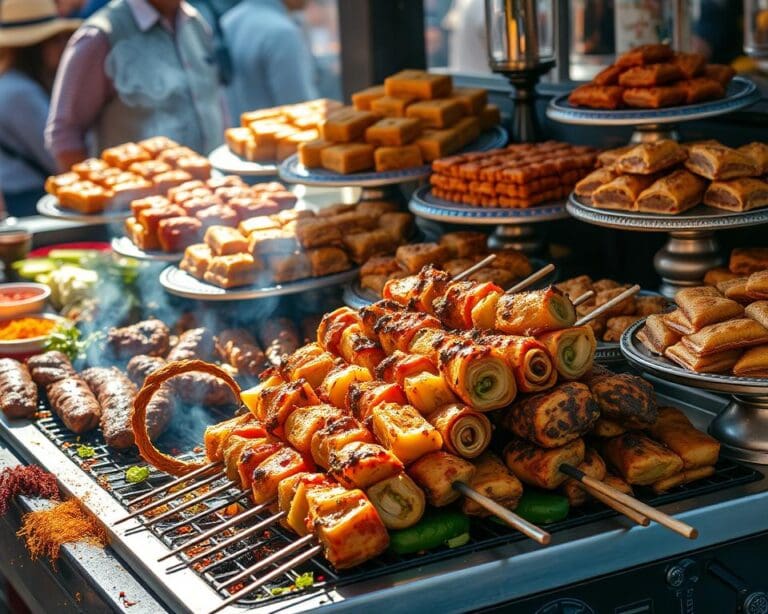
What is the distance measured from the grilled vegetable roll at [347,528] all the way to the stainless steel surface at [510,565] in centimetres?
6

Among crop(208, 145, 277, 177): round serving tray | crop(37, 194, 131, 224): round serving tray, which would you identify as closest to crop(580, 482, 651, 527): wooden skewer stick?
crop(208, 145, 277, 177): round serving tray

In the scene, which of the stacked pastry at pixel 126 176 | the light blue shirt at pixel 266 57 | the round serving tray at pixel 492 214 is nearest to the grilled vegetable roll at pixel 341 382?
the round serving tray at pixel 492 214

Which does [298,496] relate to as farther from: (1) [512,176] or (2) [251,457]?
(1) [512,176]

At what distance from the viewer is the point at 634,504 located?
2090 mm

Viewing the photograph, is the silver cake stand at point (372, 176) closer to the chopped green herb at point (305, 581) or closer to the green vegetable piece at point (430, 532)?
the green vegetable piece at point (430, 532)

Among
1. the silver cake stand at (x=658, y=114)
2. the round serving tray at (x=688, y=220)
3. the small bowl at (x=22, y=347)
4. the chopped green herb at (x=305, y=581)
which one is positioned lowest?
the small bowl at (x=22, y=347)

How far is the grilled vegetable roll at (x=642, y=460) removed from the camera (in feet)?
7.89

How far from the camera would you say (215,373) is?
289 centimetres

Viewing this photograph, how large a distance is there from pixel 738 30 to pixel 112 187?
3327 millimetres

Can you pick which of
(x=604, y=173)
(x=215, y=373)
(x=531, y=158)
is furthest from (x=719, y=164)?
(x=215, y=373)

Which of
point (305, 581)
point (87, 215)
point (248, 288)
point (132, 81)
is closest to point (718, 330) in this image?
point (305, 581)

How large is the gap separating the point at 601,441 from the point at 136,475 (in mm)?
1208

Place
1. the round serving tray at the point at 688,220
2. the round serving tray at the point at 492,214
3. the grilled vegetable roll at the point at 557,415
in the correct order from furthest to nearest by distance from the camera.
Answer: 1. the round serving tray at the point at 492,214
2. the round serving tray at the point at 688,220
3. the grilled vegetable roll at the point at 557,415

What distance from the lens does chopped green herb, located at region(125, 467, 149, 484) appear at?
2932 millimetres
